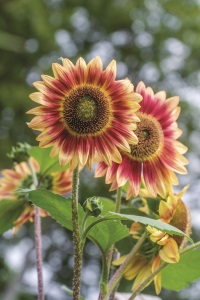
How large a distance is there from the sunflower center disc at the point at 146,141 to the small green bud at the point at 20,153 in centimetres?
17

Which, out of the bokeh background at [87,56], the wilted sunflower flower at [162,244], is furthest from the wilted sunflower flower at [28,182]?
the bokeh background at [87,56]

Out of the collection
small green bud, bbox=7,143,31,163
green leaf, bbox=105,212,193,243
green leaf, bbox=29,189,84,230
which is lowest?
green leaf, bbox=29,189,84,230

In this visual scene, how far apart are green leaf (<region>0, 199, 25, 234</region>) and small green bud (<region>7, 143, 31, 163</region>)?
69 millimetres

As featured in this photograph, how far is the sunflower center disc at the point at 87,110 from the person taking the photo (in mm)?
496

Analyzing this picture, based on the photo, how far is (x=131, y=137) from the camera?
1.59 ft

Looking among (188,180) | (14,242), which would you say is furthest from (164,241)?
(188,180)

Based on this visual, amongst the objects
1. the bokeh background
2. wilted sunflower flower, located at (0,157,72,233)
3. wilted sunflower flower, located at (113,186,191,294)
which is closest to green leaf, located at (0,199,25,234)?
wilted sunflower flower, located at (0,157,72,233)

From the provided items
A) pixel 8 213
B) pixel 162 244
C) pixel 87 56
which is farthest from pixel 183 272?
pixel 87 56

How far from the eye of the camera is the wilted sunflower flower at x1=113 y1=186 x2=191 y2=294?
0.51 metres

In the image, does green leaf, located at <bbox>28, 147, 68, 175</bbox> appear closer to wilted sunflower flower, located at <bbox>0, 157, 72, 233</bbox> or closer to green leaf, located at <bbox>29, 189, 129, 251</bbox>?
wilted sunflower flower, located at <bbox>0, 157, 72, 233</bbox>

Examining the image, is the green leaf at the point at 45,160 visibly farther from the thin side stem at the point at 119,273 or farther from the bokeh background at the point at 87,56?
the bokeh background at the point at 87,56

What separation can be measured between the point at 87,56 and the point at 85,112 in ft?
19.3

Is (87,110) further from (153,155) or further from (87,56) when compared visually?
(87,56)

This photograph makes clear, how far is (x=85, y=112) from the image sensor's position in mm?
505
